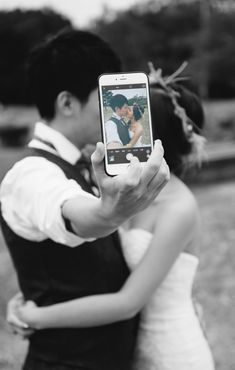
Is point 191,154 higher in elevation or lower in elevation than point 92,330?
higher

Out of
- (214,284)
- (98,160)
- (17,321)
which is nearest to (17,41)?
(214,284)

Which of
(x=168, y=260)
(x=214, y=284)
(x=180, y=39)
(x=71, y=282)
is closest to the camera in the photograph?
(x=71, y=282)

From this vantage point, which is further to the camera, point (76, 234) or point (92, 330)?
point (92, 330)

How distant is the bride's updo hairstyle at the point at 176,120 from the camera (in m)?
A: 2.23

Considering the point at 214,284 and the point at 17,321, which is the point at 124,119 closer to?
the point at 17,321

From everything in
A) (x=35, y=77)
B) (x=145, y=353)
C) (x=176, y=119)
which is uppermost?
(x=35, y=77)

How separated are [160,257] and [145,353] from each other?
0.42m

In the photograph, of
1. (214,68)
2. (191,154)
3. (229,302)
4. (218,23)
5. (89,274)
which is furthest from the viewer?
(214,68)

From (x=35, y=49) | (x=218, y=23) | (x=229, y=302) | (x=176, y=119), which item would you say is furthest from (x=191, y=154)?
(x=218, y=23)

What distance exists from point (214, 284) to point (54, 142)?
366cm

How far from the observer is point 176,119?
225 cm

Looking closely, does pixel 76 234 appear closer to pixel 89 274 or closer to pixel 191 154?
pixel 89 274

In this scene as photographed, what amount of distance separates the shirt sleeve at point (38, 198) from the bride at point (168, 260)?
1.06 ft

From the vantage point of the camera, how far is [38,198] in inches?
65.2
